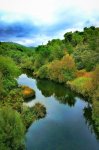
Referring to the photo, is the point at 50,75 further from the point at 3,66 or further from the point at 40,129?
the point at 40,129

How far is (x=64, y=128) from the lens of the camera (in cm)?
4912

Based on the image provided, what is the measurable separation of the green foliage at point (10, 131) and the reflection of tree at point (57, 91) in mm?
29158

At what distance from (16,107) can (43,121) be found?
18.0 ft

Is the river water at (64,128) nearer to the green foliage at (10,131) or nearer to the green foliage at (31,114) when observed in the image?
the green foliage at (31,114)

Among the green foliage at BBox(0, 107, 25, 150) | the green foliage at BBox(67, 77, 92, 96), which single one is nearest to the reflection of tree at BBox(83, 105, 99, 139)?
the green foliage at BBox(67, 77, 92, 96)

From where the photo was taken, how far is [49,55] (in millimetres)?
122000

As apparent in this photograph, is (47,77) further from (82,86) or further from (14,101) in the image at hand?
(14,101)

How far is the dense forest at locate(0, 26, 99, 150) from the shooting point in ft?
124

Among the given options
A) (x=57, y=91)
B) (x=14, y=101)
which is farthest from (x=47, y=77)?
(x=14, y=101)

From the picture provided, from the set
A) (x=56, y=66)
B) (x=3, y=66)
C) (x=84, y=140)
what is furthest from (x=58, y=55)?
(x=84, y=140)

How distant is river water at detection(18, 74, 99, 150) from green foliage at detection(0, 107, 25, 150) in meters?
3.51

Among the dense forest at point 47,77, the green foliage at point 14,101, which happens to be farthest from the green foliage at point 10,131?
the green foliage at point 14,101

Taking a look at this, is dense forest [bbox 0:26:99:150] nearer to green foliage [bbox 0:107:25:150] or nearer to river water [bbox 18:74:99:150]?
green foliage [bbox 0:107:25:150]

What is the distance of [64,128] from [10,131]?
47.9 feet
